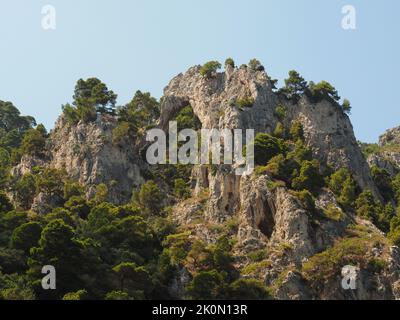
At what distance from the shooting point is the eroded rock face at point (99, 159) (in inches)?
3947

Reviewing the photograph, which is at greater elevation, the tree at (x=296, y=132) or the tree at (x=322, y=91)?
the tree at (x=322, y=91)

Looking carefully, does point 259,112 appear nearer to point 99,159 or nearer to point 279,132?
point 279,132

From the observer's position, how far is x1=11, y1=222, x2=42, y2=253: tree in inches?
2904

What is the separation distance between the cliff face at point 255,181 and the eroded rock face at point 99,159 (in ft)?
0.44

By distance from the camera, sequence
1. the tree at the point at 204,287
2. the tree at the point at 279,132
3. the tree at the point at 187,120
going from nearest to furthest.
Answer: the tree at the point at 204,287 < the tree at the point at 279,132 < the tree at the point at 187,120

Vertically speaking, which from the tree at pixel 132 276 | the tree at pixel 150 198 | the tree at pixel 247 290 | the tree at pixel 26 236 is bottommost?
the tree at pixel 247 290

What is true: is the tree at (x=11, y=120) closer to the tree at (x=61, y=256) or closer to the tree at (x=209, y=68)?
the tree at (x=209, y=68)

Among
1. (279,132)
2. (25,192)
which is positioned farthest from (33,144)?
(279,132)

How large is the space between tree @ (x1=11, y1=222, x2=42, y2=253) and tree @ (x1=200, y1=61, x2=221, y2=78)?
4711 centimetres

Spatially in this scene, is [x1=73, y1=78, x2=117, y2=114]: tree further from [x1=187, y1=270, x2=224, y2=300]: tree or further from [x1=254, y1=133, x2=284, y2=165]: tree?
[x1=187, y1=270, x2=224, y2=300]: tree

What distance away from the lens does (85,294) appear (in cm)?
6762

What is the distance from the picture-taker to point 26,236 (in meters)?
74.4

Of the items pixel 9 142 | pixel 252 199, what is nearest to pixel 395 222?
pixel 252 199

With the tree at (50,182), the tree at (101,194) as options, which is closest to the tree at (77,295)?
the tree at (101,194)
